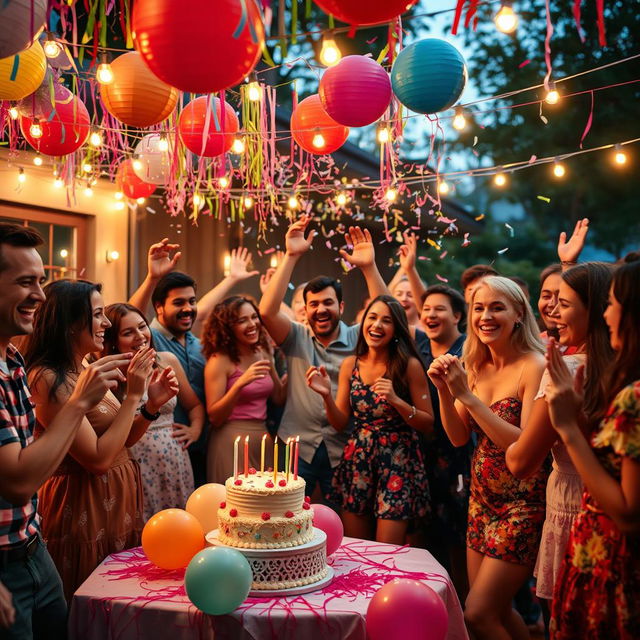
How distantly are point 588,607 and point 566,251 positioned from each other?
2132 millimetres

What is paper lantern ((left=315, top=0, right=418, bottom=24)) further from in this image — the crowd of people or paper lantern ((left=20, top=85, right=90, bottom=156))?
paper lantern ((left=20, top=85, right=90, bottom=156))

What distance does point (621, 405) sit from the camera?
1604 millimetres

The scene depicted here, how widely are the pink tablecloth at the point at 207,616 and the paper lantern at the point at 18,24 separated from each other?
1.67 meters

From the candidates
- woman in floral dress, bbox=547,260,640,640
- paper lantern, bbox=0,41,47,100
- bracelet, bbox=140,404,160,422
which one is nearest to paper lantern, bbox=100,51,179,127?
paper lantern, bbox=0,41,47,100

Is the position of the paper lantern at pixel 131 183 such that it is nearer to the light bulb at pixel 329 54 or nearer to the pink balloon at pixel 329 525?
the light bulb at pixel 329 54

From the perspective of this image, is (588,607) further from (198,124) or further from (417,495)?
(198,124)

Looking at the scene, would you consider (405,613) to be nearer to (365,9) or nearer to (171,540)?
(171,540)

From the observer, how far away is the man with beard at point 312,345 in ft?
12.7

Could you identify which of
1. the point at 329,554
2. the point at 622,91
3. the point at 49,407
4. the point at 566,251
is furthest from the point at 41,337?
the point at 622,91

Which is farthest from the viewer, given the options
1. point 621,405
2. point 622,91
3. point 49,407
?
point 622,91

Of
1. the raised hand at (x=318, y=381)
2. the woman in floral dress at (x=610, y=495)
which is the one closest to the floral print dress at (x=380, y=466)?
the raised hand at (x=318, y=381)

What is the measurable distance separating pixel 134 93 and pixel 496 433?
77.7 inches

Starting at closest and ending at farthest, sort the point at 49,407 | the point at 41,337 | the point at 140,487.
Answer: the point at 49,407 → the point at 41,337 → the point at 140,487

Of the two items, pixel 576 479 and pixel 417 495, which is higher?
pixel 576 479
